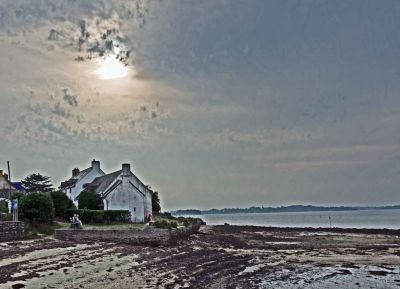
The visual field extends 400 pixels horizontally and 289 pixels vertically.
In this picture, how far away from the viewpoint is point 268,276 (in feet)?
83.8

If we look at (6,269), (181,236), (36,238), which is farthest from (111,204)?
(6,269)

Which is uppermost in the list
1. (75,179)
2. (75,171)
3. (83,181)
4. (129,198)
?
(75,171)

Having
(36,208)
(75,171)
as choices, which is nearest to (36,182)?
(75,171)

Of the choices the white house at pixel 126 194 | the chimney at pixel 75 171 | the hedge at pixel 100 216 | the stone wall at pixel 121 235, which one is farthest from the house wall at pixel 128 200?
the chimney at pixel 75 171

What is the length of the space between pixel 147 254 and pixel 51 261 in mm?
7271

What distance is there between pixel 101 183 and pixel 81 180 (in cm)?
756

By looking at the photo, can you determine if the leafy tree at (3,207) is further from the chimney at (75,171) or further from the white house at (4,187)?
the chimney at (75,171)

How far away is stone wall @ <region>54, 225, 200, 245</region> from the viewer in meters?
34.3

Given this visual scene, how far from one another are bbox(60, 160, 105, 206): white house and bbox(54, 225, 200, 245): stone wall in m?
27.8

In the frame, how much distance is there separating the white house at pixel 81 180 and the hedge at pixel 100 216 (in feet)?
53.9

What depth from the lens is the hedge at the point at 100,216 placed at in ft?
147

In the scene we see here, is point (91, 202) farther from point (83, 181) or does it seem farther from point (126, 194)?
point (83, 181)

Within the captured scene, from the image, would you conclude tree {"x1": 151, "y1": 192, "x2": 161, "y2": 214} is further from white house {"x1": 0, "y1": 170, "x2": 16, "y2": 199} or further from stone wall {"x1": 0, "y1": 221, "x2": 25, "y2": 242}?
stone wall {"x1": 0, "y1": 221, "x2": 25, "y2": 242}

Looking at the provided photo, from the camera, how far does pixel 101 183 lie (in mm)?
57188
